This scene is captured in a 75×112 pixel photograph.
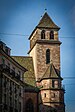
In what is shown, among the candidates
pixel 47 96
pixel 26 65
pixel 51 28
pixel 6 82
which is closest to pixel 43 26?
pixel 51 28

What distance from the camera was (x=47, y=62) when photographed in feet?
346

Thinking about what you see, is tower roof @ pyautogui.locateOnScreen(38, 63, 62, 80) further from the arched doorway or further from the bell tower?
the arched doorway

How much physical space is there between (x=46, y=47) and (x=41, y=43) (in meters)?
1.54

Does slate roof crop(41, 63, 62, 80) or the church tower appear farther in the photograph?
slate roof crop(41, 63, 62, 80)

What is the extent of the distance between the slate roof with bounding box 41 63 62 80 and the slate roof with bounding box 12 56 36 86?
436cm

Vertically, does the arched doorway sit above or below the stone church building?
below

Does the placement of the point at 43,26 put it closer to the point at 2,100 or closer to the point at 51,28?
the point at 51,28

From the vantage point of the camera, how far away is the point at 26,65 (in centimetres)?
10975

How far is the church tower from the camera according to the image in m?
97.8

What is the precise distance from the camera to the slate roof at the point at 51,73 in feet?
326

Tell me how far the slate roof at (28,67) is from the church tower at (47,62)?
141 centimetres

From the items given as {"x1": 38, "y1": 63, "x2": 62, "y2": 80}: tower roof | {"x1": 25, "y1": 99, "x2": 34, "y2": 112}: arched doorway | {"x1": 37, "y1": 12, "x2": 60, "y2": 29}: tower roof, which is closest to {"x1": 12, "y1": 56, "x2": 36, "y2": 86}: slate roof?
{"x1": 25, "y1": 99, "x2": 34, "y2": 112}: arched doorway

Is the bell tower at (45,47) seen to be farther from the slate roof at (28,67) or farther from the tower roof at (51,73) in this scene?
the tower roof at (51,73)

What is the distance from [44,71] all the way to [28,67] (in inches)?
238
